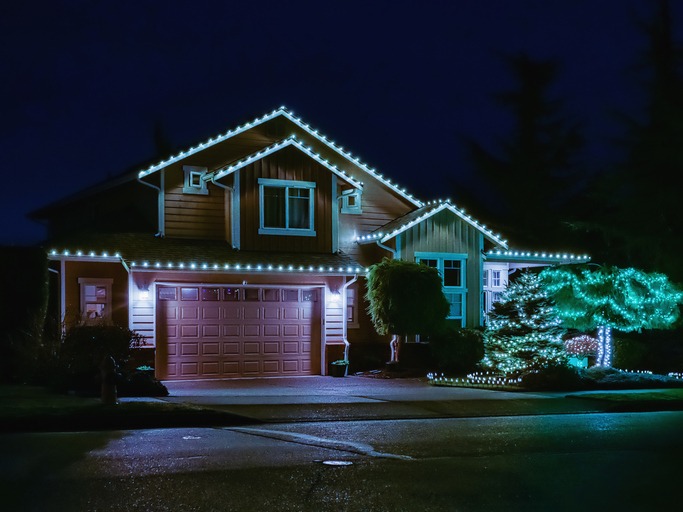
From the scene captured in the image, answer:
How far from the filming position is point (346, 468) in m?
9.68

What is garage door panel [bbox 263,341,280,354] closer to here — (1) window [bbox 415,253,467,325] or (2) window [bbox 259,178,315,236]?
(2) window [bbox 259,178,315,236]

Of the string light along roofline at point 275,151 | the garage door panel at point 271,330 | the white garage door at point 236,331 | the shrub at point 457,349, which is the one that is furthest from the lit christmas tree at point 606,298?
the garage door panel at point 271,330

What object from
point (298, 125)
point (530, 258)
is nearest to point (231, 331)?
point (298, 125)

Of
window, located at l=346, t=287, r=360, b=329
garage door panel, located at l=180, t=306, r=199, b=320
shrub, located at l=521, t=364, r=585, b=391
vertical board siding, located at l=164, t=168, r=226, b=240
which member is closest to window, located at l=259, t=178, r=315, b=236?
vertical board siding, located at l=164, t=168, r=226, b=240

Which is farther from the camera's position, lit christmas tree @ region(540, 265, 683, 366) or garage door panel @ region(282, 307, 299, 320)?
garage door panel @ region(282, 307, 299, 320)

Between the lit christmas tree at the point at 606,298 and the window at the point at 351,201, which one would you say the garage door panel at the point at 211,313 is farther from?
the lit christmas tree at the point at 606,298

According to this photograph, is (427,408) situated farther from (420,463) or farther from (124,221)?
(124,221)

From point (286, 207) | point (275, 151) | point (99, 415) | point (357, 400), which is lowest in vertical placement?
point (357, 400)

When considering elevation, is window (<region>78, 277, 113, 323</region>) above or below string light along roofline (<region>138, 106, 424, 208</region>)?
below

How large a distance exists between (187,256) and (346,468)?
44.1 ft

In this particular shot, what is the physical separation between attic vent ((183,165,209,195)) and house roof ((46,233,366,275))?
1398 mm

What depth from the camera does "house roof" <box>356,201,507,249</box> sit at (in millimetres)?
24984

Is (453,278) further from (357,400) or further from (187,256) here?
(357,400)

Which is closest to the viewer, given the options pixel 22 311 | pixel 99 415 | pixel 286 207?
pixel 99 415
